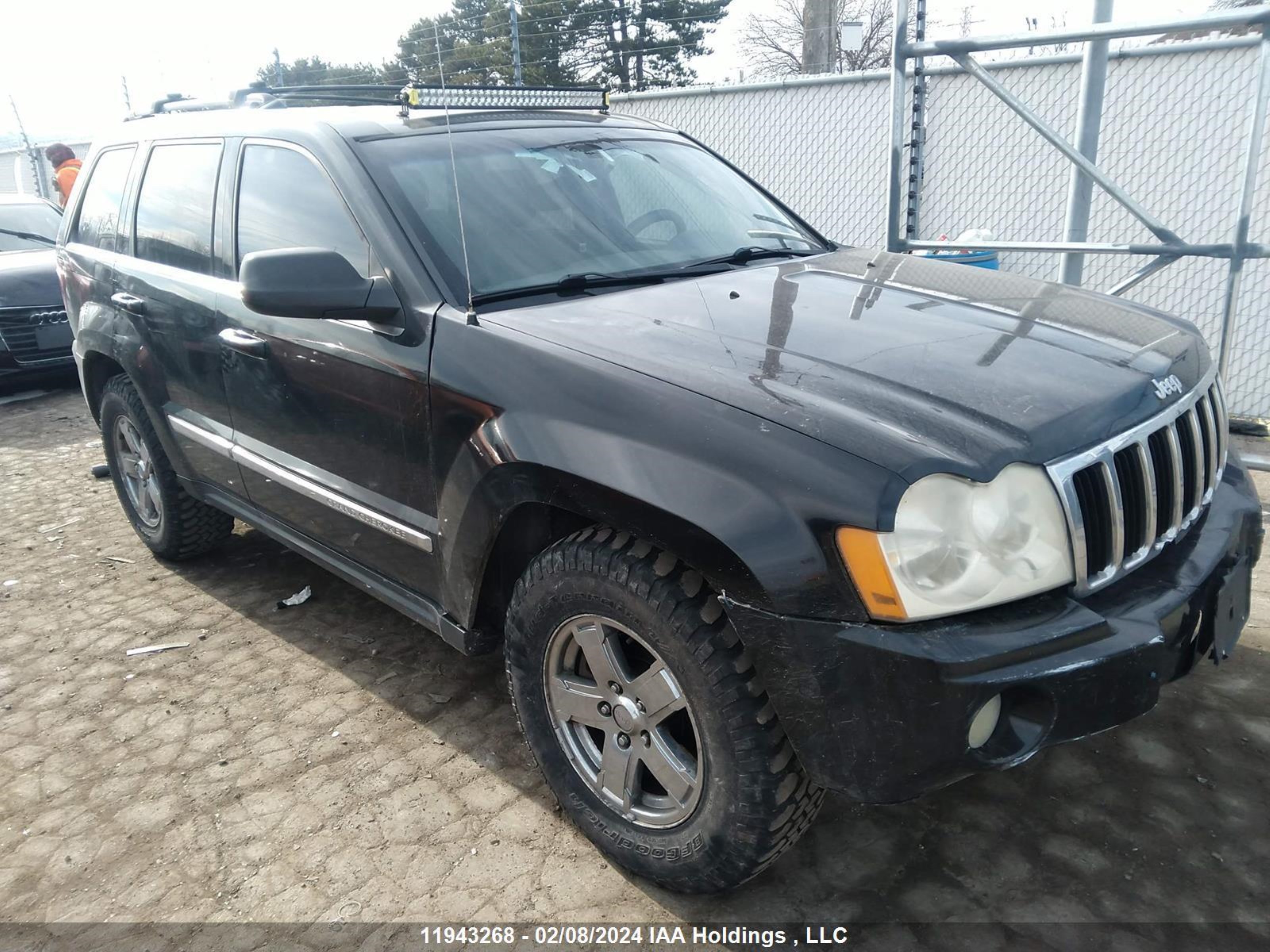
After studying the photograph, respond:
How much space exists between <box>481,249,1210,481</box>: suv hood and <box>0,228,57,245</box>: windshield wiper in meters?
8.18

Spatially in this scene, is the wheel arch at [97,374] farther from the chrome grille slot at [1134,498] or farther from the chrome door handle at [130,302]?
the chrome grille slot at [1134,498]

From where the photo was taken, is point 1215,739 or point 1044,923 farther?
point 1215,739

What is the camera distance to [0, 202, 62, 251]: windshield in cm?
853

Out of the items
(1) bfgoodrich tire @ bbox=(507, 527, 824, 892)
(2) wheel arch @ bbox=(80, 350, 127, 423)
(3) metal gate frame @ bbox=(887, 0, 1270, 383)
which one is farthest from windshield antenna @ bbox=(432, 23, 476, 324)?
(3) metal gate frame @ bbox=(887, 0, 1270, 383)

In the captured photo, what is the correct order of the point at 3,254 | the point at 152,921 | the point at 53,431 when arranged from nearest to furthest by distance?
1. the point at 152,921
2. the point at 53,431
3. the point at 3,254

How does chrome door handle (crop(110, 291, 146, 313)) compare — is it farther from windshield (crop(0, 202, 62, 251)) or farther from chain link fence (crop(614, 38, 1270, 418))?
windshield (crop(0, 202, 62, 251))

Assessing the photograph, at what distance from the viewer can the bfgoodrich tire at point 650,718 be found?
6.30ft

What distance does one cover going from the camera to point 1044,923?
83.3 inches

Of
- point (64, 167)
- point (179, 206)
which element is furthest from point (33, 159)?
point (179, 206)

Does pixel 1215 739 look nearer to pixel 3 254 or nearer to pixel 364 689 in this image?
pixel 364 689

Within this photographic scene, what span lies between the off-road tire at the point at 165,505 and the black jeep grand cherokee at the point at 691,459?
0.67 metres

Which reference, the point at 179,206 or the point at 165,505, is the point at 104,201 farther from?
the point at 165,505

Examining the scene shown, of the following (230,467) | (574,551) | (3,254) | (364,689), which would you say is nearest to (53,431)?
(3,254)

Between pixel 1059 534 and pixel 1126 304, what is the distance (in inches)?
51.0
